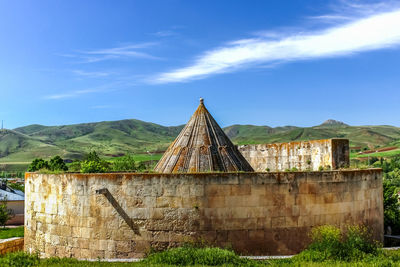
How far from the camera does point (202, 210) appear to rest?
1070 centimetres

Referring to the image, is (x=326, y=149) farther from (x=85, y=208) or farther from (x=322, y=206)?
(x=85, y=208)

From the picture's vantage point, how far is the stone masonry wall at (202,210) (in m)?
10.7

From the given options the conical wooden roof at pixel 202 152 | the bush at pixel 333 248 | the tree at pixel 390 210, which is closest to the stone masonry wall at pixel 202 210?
the bush at pixel 333 248

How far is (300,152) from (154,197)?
9.14 meters

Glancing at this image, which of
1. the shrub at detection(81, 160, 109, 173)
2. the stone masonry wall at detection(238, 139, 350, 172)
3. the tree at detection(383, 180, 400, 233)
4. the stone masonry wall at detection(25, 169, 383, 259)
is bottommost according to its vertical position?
the tree at detection(383, 180, 400, 233)

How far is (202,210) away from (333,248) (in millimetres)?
3578

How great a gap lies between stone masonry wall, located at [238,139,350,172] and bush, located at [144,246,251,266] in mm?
7971

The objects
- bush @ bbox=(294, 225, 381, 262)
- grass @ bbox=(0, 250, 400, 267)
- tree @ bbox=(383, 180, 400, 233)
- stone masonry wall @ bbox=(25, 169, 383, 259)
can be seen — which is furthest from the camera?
tree @ bbox=(383, 180, 400, 233)

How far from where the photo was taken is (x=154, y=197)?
35.6 ft

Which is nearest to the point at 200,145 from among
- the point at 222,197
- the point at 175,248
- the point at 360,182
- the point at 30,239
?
the point at 222,197

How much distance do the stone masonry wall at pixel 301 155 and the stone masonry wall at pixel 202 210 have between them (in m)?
4.14

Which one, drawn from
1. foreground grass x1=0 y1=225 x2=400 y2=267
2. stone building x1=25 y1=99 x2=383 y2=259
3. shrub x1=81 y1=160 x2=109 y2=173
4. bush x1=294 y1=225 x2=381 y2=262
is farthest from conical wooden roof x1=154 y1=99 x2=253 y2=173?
bush x1=294 y1=225 x2=381 y2=262

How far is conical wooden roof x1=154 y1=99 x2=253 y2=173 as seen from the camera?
13453mm

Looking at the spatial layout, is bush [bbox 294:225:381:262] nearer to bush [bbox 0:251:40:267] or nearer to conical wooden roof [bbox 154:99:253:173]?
conical wooden roof [bbox 154:99:253:173]
